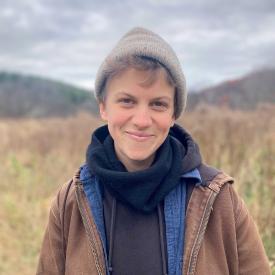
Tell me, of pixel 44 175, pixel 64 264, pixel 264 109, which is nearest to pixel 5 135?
pixel 44 175

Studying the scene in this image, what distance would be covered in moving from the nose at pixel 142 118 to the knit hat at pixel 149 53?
171 millimetres

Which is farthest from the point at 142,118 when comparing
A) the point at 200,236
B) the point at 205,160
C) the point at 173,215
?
the point at 205,160

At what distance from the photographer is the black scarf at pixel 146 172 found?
1845 millimetres

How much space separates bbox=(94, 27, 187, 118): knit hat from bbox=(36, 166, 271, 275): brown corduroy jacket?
34 cm

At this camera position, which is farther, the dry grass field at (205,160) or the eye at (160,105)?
the dry grass field at (205,160)

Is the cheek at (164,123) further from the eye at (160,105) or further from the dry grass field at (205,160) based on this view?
the dry grass field at (205,160)

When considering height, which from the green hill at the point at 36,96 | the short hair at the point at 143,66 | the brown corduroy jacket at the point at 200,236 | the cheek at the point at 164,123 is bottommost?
the brown corduroy jacket at the point at 200,236

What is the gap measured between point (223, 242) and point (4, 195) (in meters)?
5.65

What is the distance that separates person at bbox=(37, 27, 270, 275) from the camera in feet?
6.07

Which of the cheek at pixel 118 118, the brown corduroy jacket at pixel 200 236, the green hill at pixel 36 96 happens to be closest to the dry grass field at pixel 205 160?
the brown corduroy jacket at pixel 200 236

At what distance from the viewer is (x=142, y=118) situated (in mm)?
1848

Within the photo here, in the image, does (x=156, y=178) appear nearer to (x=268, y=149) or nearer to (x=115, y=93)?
(x=115, y=93)

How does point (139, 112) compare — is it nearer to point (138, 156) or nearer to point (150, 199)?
point (138, 156)

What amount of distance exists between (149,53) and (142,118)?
243 millimetres
